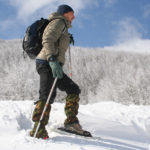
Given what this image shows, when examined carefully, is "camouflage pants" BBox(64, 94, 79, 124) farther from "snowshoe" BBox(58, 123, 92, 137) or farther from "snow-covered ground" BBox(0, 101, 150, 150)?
"snow-covered ground" BBox(0, 101, 150, 150)

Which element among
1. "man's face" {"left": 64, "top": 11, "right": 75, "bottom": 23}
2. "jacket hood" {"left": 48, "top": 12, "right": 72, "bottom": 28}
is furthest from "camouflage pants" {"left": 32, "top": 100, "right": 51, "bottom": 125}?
"man's face" {"left": 64, "top": 11, "right": 75, "bottom": 23}

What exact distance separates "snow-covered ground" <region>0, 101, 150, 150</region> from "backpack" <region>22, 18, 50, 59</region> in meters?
1.46

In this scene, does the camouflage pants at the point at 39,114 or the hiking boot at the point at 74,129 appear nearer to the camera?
the camouflage pants at the point at 39,114

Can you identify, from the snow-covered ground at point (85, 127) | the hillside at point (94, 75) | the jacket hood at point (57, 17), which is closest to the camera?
the snow-covered ground at point (85, 127)

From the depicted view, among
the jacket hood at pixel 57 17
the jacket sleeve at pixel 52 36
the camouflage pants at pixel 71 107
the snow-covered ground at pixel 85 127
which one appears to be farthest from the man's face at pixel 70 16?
the snow-covered ground at pixel 85 127

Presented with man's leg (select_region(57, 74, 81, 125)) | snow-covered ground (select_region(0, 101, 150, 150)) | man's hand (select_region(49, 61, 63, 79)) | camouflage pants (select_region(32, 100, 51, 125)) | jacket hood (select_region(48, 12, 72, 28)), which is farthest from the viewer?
man's leg (select_region(57, 74, 81, 125))

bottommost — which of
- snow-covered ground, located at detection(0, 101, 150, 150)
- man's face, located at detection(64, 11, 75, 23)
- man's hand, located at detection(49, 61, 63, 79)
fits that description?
snow-covered ground, located at detection(0, 101, 150, 150)

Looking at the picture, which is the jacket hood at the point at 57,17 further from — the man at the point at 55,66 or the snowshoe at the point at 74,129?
the snowshoe at the point at 74,129

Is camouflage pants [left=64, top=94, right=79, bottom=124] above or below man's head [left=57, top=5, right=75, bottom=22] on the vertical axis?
below

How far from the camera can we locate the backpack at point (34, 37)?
404 cm

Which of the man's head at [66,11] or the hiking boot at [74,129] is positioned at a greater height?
the man's head at [66,11]

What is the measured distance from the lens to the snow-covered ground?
344 cm

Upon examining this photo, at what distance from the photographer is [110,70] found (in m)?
89.9

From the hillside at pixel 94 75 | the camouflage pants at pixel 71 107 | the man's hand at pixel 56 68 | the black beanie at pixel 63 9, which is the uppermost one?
the hillside at pixel 94 75
